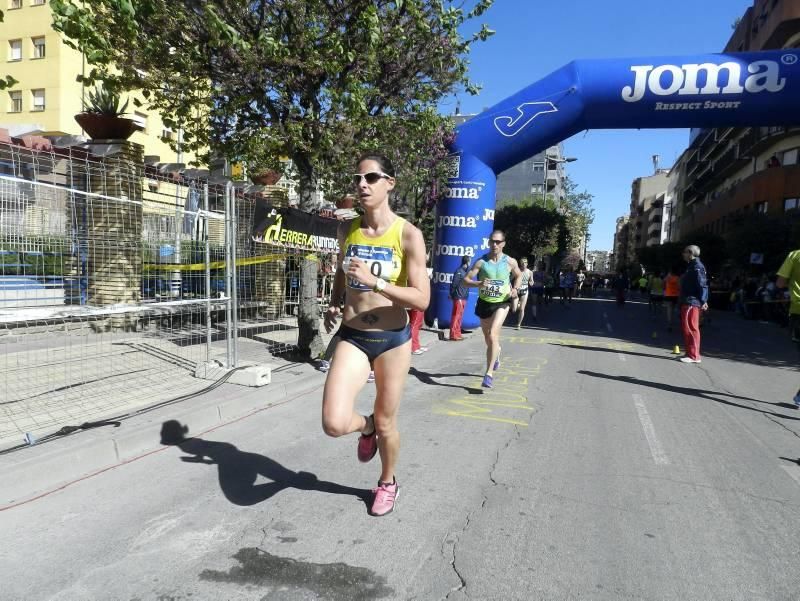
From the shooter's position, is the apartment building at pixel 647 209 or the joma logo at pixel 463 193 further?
the apartment building at pixel 647 209

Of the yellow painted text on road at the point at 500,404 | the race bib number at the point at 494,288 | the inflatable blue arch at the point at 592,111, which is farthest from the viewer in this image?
the inflatable blue arch at the point at 592,111

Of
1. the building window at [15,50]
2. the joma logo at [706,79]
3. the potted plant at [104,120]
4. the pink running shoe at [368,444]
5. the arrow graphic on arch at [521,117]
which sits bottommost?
the pink running shoe at [368,444]

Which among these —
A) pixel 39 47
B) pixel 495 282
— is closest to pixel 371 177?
pixel 495 282

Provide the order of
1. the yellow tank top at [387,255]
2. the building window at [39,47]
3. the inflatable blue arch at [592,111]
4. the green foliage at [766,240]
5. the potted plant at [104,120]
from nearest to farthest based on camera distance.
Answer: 1. the yellow tank top at [387,255]
2. the potted plant at [104,120]
3. the inflatable blue arch at [592,111]
4. the green foliage at [766,240]
5. the building window at [39,47]

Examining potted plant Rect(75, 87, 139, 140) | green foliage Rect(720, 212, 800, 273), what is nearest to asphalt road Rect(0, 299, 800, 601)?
potted plant Rect(75, 87, 139, 140)

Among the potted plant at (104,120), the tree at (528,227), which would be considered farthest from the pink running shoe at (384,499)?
the tree at (528,227)

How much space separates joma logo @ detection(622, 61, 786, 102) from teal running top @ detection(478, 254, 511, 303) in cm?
708

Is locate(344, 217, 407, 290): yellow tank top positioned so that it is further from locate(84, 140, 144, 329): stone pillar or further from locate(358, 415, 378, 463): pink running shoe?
locate(84, 140, 144, 329): stone pillar

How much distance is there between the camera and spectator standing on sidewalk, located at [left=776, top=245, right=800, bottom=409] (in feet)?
20.0

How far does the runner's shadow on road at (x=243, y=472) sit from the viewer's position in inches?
136

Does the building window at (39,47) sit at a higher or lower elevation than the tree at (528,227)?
higher

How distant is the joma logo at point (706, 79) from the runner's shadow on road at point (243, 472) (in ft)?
35.1

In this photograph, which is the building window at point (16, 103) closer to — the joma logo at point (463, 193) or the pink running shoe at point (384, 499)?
the joma logo at point (463, 193)

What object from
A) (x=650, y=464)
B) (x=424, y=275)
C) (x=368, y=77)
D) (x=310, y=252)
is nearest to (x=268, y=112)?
(x=368, y=77)
